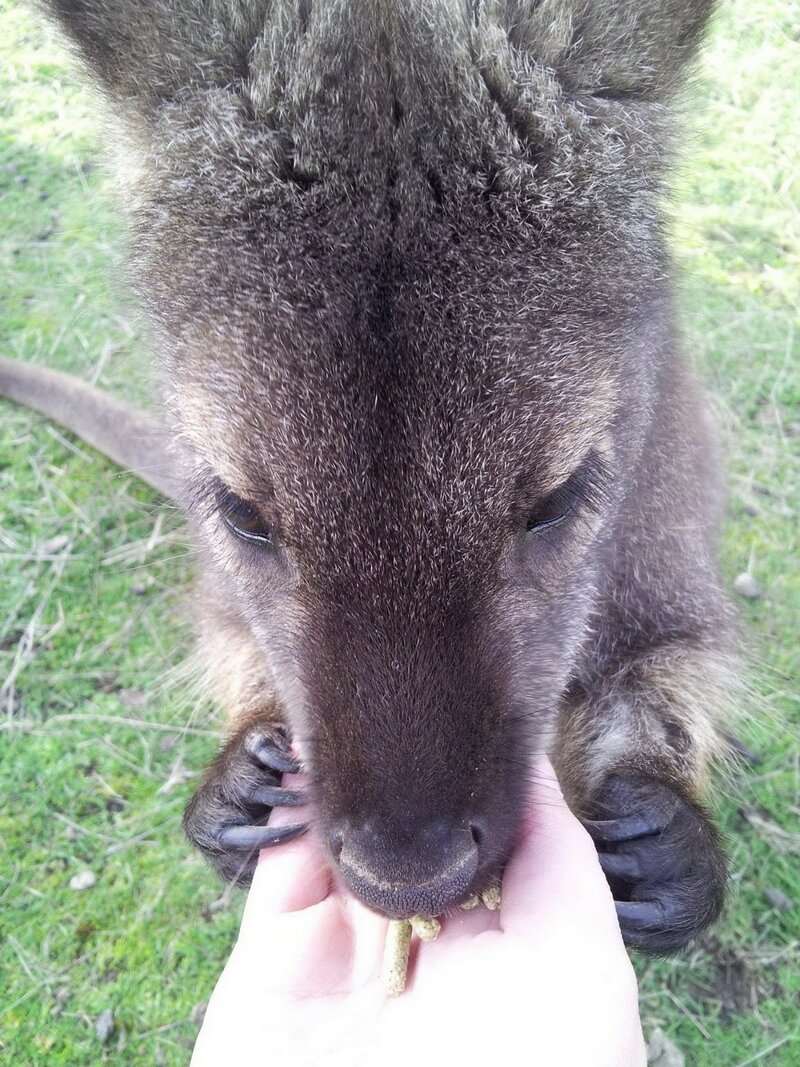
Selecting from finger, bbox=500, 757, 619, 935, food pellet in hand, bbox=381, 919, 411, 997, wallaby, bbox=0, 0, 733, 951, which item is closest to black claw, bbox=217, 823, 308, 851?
food pellet in hand, bbox=381, 919, 411, 997

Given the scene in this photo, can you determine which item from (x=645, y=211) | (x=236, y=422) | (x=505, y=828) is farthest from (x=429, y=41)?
(x=505, y=828)

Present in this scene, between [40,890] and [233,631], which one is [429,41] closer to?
[233,631]

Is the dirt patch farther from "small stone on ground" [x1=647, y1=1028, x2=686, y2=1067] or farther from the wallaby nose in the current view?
the wallaby nose

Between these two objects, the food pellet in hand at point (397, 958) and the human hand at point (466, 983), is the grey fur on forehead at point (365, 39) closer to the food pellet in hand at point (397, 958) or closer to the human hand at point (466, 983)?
the human hand at point (466, 983)

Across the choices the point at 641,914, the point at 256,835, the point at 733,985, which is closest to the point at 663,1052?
the point at 733,985

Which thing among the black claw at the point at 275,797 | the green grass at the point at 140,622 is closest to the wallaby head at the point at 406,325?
the green grass at the point at 140,622

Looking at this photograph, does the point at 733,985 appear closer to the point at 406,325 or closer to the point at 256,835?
the point at 256,835
